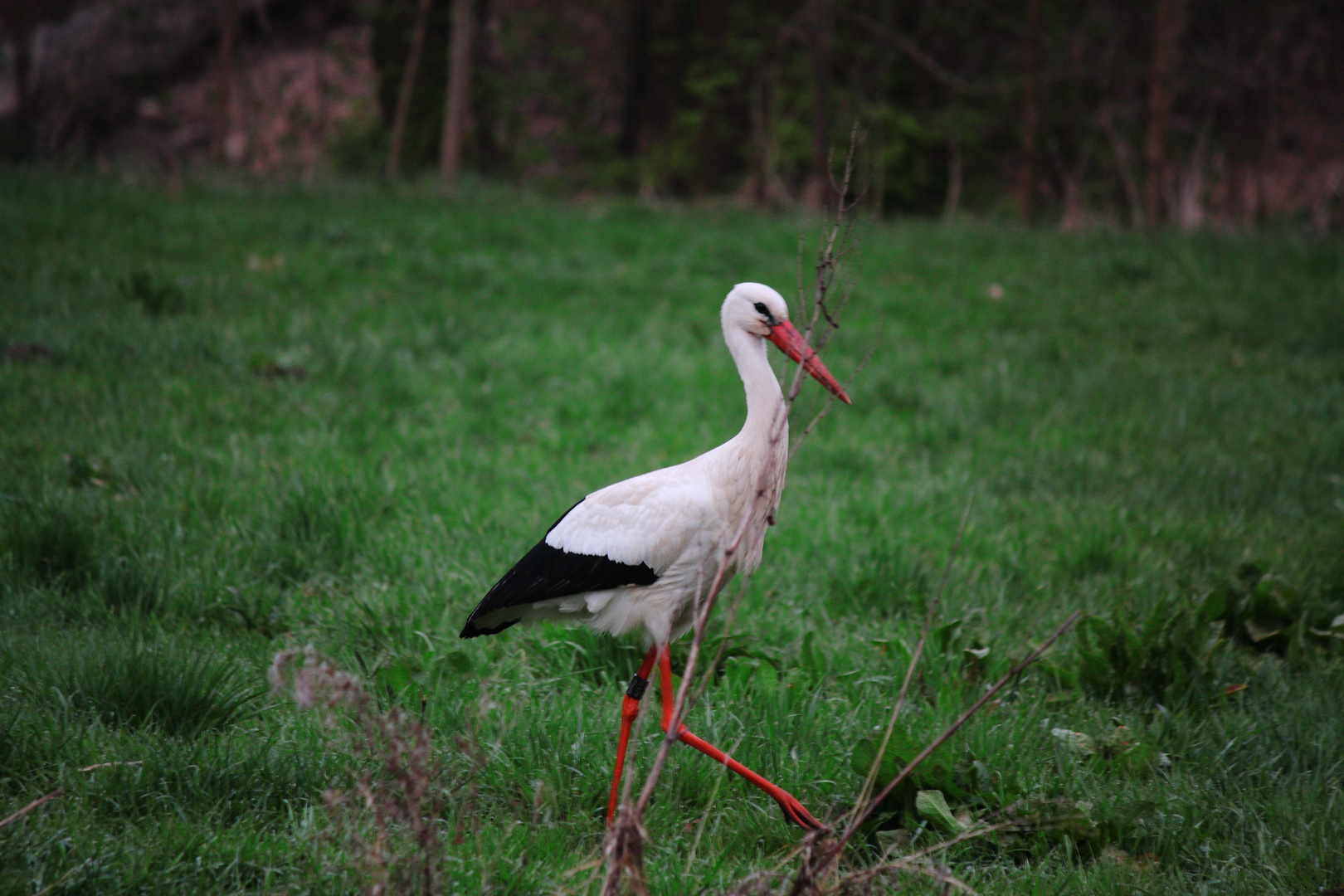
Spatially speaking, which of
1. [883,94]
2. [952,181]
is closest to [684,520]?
[952,181]

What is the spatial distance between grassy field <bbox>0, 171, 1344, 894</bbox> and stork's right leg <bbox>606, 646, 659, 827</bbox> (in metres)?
0.07

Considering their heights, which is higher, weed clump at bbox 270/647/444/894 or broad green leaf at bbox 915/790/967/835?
weed clump at bbox 270/647/444/894

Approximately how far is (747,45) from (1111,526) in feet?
44.1

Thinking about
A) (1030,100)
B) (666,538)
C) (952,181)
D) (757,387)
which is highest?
(1030,100)

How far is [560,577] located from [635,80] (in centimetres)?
1583

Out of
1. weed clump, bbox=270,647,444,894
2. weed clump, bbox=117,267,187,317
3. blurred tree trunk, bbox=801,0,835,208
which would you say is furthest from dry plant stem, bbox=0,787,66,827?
blurred tree trunk, bbox=801,0,835,208

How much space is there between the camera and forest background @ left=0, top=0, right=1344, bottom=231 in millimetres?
13672

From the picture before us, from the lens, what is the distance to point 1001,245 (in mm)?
9562

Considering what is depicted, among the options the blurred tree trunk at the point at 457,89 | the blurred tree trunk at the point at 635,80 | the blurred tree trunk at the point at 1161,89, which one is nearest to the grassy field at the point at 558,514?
the blurred tree trunk at the point at 1161,89

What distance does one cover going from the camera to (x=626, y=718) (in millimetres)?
2416

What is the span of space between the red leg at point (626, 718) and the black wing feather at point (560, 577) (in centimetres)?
23

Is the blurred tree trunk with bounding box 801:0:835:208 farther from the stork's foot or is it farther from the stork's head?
the stork's foot

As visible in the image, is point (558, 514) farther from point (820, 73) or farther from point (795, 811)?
point (820, 73)

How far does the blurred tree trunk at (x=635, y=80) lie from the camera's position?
16.5 meters
